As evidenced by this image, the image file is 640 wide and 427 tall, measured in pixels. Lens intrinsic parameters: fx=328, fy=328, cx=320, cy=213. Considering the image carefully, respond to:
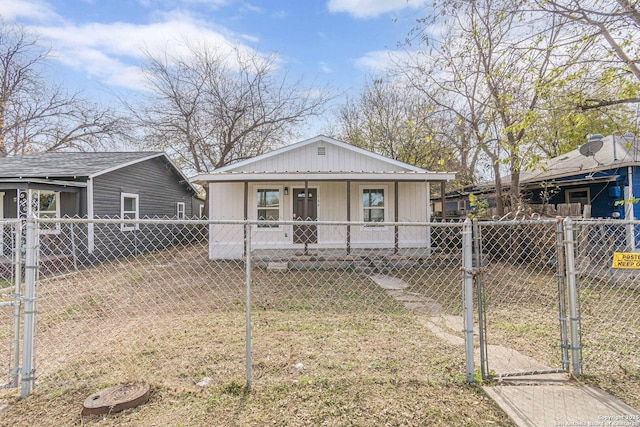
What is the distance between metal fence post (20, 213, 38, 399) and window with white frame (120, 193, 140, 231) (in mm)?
11224

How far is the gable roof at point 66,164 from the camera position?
10.6 m

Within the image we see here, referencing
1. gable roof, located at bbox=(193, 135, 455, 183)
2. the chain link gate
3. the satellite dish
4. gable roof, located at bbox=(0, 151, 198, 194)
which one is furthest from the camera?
gable roof, located at bbox=(193, 135, 455, 183)

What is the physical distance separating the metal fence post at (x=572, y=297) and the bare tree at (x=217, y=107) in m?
18.6

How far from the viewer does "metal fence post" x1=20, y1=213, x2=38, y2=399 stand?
266 cm

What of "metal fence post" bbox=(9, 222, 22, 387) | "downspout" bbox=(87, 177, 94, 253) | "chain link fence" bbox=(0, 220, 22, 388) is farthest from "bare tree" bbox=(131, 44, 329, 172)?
"metal fence post" bbox=(9, 222, 22, 387)

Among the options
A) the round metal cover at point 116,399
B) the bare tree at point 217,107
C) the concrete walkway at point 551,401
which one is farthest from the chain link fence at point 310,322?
the bare tree at point 217,107

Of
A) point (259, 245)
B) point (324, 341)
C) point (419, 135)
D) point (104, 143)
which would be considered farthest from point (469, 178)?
point (104, 143)

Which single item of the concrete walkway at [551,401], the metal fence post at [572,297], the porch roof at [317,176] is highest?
the porch roof at [317,176]

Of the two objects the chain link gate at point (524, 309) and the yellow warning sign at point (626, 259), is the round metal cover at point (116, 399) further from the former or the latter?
the yellow warning sign at point (626, 259)

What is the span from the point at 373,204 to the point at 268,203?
3686mm

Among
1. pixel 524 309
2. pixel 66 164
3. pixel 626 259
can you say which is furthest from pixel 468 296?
pixel 66 164

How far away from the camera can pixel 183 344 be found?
13.1 feet

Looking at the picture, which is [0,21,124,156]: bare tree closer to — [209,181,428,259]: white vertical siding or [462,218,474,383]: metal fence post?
[209,181,428,259]: white vertical siding

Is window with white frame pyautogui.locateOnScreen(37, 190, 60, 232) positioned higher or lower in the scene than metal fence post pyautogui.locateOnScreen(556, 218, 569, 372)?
higher
